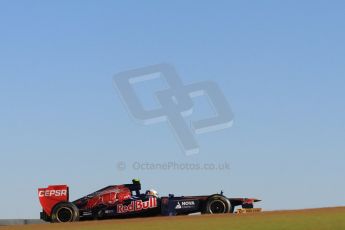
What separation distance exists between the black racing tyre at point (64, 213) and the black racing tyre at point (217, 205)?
5.33 metres

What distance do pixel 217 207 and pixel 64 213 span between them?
6203 millimetres

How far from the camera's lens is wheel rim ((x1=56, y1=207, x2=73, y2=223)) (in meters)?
28.9

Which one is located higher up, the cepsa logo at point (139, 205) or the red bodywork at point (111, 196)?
the red bodywork at point (111, 196)

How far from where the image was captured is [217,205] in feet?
93.1

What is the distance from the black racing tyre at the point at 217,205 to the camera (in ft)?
92.7

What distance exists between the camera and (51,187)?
29781 mm

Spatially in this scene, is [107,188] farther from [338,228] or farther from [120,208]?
[338,228]

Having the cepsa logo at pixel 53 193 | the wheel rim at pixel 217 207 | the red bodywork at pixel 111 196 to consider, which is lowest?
the wheel rim at pixel 217 207

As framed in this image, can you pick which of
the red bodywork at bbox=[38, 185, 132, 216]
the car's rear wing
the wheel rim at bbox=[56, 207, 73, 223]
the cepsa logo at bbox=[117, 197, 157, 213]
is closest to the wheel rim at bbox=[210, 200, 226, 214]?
the cepsa logo at bbox=[117, 197, 157, 213]

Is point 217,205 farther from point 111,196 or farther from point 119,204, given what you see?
point 111,196

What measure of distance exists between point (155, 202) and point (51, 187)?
4.42 metres

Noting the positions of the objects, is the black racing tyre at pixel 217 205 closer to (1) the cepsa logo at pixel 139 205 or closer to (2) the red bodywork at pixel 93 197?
(1) the cepsa logo at pixel 139 205

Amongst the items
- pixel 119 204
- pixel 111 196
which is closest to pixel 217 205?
pixel 119 204

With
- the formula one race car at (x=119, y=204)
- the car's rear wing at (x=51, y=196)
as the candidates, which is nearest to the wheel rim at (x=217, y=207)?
the formula one race car at (x=119, y=204)
